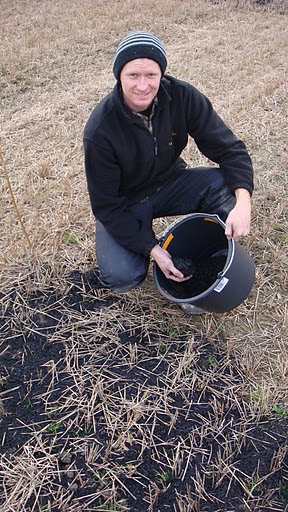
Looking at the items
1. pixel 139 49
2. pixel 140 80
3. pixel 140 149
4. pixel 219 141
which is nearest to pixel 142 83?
pixel 140 80

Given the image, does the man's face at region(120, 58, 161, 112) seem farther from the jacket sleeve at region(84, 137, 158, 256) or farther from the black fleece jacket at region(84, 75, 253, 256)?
the jacket sleeve at region(84, 137, 158, 256)

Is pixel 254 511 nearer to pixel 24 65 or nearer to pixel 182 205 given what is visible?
pixel 182 205

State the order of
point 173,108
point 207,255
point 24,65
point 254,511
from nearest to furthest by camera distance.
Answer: point 254,511 → point 173,108 → point 207,255 → point 24,65

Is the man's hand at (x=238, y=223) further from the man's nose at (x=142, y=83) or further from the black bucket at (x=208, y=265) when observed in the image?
the man's nose at (x=142, y=83)

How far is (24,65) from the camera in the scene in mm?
5180

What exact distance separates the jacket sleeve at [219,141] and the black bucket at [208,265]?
23 cm

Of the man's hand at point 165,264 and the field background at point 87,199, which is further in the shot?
the man's hand at point 165,264

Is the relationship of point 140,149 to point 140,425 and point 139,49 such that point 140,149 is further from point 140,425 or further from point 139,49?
point 140,425

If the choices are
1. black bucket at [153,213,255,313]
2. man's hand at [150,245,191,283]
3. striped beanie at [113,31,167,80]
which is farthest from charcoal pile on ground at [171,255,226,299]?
striped beanie at [113,31,167,80]

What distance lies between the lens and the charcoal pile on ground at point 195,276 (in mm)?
2299

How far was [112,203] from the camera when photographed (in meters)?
2.13

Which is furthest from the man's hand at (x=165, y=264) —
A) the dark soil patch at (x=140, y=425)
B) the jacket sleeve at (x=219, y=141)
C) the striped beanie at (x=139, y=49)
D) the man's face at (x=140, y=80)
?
the striped beanie at (x=139, y=49)

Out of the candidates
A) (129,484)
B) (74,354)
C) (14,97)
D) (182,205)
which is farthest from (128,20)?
(129,484)

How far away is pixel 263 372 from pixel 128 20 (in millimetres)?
5641
